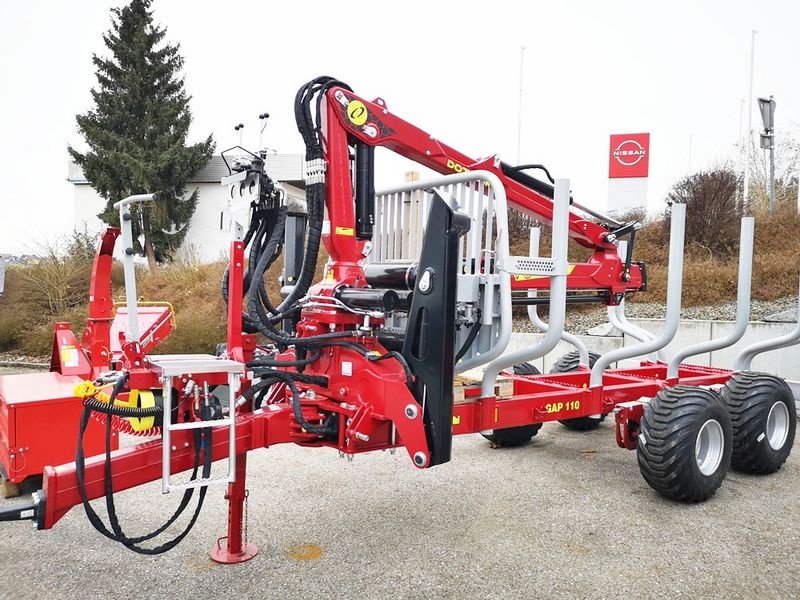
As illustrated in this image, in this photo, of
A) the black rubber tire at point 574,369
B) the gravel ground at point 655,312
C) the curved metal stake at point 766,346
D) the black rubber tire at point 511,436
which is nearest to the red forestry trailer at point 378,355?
the curved metal stake at point 766,346

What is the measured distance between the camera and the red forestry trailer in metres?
3.24

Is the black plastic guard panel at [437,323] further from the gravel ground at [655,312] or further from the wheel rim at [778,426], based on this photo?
the gravel ground at [655,312]

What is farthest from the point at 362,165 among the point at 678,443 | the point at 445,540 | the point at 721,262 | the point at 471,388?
the point at 721,262

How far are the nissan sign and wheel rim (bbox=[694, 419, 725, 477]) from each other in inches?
508

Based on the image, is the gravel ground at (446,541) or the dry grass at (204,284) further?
the dry grass at (204,284)

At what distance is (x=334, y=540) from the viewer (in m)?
4.17

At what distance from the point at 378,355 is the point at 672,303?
2801 mm

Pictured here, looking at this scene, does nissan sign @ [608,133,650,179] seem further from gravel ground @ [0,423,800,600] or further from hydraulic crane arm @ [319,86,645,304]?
hydraulic crane arm @ [319,86,645,304]

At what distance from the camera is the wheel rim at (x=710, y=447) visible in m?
5.01

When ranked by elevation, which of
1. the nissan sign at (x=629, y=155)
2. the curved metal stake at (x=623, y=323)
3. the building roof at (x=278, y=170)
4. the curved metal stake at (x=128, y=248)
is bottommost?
the curved metal stake at (x=623, y=323)

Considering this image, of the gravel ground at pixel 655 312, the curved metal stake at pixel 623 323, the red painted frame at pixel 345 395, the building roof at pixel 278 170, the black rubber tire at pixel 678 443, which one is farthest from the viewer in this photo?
the building roof at pixel 278 170

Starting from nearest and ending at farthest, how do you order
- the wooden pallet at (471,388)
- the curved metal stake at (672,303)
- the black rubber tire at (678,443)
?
the wooden pallet at (471,388), the black rubber tire at (678,443), the curved metal stake at (672,303)

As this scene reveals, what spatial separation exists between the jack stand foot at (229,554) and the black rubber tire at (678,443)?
9.25ft

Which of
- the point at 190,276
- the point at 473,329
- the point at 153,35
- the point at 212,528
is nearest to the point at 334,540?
the point at 212,528
